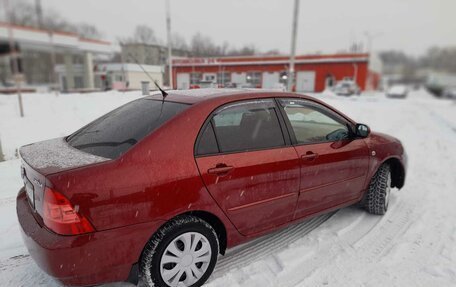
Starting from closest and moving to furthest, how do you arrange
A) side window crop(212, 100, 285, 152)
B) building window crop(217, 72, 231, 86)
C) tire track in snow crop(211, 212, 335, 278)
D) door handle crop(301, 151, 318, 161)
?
side window crop(212, 100, 285, 152) → tire track in snow crop(211, 212, 335, 278) → door handle crop(301, 151, 318, 161) → building window crop(217, 72, 231, 86)

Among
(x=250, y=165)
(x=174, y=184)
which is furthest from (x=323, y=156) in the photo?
(x=174, y=184)

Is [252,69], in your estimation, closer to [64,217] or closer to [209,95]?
[209,95]

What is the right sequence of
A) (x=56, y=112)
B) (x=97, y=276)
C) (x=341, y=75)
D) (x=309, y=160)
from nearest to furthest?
(x=97, y=276), (x=309, y=160), (x=56, y=112), (x=341, y=75)

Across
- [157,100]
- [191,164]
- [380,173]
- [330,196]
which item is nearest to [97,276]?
[191,164]

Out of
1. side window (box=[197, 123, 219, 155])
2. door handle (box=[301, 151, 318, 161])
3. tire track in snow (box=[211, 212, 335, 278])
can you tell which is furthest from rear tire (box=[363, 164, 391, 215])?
side window (box=[197, 123, 219, 155])

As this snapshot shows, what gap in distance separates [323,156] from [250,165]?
960 mm

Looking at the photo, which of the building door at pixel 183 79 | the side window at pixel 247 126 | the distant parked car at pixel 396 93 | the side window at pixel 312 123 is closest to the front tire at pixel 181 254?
the side window at pixel 247 126

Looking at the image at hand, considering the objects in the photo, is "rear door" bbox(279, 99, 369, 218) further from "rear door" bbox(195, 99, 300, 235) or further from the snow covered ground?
the snow covered ground

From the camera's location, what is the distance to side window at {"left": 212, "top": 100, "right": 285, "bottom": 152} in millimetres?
2674

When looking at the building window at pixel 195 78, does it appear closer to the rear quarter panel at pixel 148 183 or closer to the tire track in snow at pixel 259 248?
the tire track in snow at pixel 259 248

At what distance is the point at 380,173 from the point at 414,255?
1.15 m

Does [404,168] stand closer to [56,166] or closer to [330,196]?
[330,196]

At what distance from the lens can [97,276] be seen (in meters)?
2.14

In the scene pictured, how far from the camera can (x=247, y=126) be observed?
2.90 m
